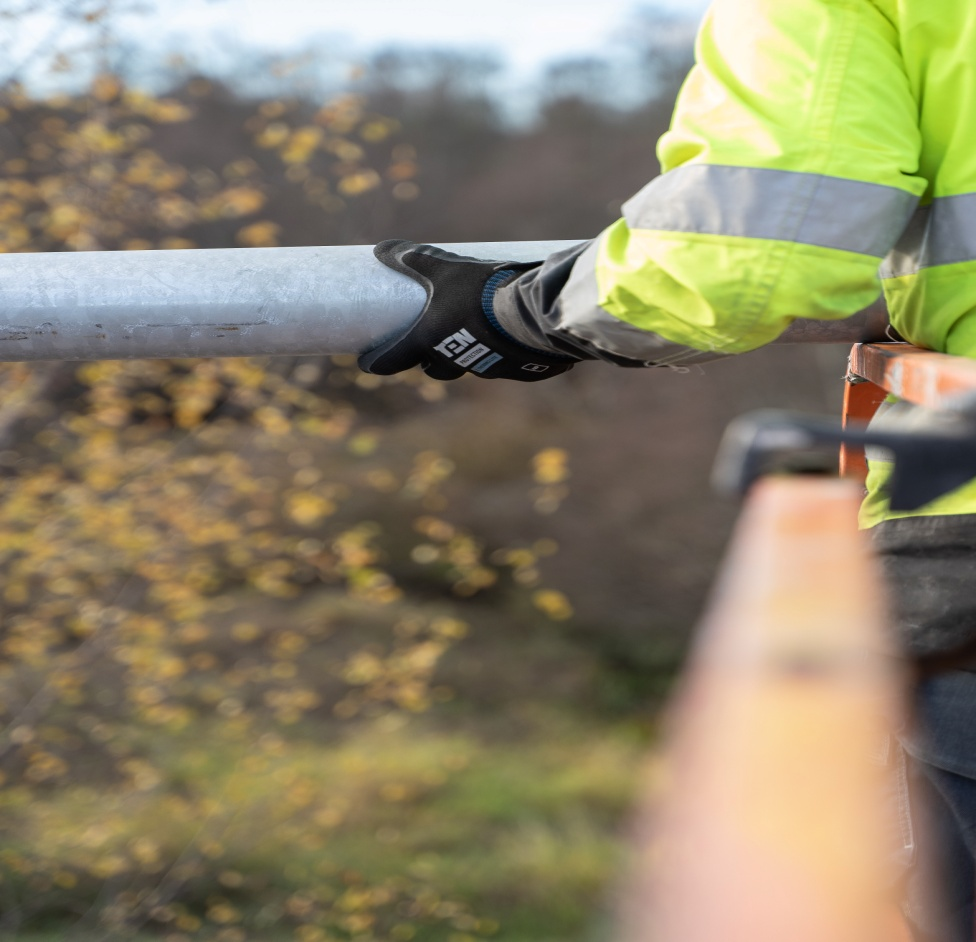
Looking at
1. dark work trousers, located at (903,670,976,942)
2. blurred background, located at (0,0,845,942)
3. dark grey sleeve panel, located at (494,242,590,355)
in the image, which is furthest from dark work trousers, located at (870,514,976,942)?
blurred background, located at (0,0,845,942)

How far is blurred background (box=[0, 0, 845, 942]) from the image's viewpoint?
6.09 metres

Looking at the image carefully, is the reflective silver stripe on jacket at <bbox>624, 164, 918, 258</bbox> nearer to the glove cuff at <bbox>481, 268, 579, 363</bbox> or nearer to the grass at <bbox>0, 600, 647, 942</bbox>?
the glove cuff at <bbox>481, 268, 579, 363</bbox>

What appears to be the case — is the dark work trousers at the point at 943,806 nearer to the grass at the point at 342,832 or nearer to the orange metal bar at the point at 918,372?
the orange metal bar at the point at 918,372

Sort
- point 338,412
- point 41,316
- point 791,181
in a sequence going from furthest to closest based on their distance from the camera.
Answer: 1. point 338,412
2. point 41,316
3. point 791,181

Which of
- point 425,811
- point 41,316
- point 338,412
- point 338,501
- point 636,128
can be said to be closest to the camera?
point 41,316

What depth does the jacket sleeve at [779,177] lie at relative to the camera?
102cm

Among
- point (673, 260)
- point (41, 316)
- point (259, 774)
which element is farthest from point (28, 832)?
point (673, 260)

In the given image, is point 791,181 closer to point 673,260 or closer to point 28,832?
point 673,260

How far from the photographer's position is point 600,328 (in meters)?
1.19

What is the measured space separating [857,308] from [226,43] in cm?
563

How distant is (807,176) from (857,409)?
0.56m

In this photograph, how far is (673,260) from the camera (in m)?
1.08

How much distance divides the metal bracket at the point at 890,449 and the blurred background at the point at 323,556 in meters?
4.94

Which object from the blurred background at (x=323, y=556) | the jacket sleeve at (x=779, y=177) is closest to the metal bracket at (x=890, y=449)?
the jacket sleeve at (x=779, y=177)
